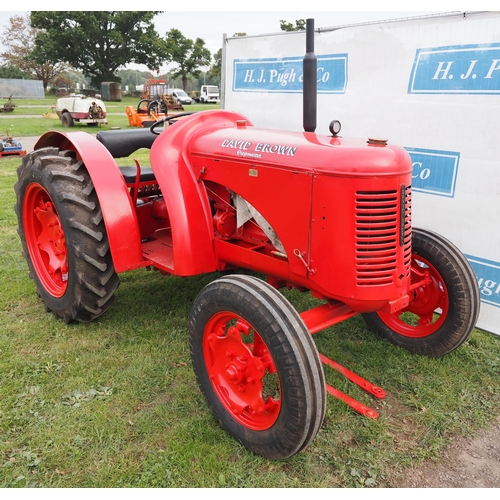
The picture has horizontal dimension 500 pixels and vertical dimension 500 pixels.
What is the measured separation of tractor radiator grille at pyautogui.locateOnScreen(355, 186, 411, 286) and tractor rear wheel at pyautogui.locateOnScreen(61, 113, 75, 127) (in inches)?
700

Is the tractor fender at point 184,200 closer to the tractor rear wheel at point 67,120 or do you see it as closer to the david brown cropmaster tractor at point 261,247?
the david brown cropmaster tractor at point 261,247

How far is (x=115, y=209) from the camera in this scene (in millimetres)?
3211

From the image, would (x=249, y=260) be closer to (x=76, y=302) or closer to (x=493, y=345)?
(x=76, y=302)

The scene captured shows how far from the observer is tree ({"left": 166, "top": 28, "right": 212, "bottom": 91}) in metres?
45.6

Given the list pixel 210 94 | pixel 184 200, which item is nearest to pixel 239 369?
pixel 184 200

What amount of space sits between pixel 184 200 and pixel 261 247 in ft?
1.86

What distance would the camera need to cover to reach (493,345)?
141 inches

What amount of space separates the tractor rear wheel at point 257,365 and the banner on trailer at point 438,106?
2.13 m

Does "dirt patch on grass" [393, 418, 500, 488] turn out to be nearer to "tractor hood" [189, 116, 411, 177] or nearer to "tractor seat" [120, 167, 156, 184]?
"tractor hood" [189, 116, 411, 177]

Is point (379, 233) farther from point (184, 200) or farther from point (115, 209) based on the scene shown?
point (115, 209)

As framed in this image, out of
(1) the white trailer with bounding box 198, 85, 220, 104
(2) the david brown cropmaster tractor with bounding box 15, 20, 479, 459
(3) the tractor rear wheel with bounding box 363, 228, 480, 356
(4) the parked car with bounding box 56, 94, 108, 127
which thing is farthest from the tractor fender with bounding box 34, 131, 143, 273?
(1) the white trailer with bounding box 198, 85, 220, 104

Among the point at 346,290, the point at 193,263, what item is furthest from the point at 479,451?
the point at 193,263

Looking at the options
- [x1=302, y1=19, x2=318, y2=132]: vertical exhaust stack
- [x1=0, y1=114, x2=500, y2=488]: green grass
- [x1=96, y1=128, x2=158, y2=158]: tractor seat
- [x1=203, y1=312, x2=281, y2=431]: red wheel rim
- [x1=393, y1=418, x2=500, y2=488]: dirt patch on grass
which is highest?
[x1=302, y1=19, x2=318, y2=132]: vertical exhaust stack

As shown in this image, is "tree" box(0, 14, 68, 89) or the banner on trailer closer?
the banner on trailer
